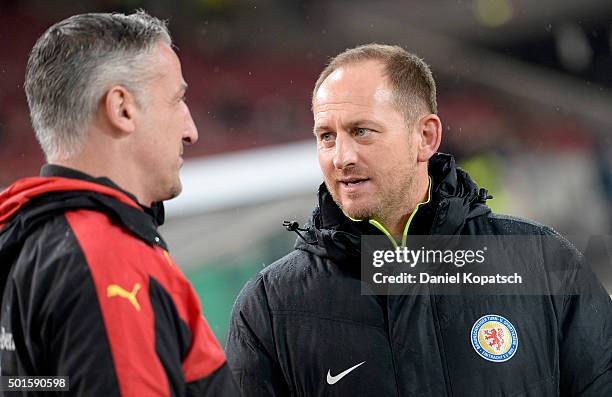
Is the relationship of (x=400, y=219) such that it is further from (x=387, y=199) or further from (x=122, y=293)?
(x=122, y=293)

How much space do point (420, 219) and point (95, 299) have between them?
3.02ft

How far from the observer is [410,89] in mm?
1846

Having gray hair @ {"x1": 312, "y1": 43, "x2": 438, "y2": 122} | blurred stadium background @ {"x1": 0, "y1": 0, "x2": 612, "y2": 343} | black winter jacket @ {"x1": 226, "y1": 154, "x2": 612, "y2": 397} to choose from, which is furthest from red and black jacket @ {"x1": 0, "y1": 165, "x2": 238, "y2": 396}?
blurred stadium background @ {"x1": 0, "y1": 0, "x2": 612, "y2": 343}

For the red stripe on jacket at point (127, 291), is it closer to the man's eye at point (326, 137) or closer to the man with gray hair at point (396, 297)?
the man with gray hair at point (396, 297)

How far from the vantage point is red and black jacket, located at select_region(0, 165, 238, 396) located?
101 cm

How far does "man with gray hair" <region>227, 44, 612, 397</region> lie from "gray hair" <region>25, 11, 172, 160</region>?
0.65m

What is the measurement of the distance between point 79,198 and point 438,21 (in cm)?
561

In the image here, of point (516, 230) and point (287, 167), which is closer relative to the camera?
point (516, 230)

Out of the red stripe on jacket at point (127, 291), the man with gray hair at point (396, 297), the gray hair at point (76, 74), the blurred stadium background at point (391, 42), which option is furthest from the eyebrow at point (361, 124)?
the blurred stadium background at point (391, 42)

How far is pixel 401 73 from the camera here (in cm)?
183

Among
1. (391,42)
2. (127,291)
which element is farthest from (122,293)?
(391,42)

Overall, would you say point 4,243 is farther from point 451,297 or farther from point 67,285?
point 451,297

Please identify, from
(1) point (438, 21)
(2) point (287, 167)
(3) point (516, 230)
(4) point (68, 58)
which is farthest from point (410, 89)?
(1) point (438, 21)

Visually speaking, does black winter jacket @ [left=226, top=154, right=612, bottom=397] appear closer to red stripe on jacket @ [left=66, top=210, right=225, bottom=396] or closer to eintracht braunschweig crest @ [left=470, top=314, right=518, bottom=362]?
eintracht braunschweig crest @ [left=470, top=314, right=518, bottom=362]
